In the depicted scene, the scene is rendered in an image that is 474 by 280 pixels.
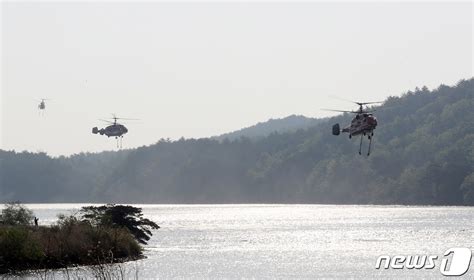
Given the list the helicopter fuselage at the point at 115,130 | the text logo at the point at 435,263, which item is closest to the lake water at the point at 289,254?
the text logo at the point at 435,263

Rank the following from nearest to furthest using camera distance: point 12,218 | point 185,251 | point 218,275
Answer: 1. point 218,275
2. point 12,218
3. point 185,251

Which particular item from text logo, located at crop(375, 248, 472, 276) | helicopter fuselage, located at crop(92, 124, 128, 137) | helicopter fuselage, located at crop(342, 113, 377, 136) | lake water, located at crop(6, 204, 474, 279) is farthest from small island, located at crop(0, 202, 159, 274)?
text logo, located at crop(375, 248, 472, 276)

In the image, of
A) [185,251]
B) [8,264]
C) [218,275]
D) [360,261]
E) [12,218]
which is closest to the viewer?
[8,264]

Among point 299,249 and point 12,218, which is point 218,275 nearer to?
point 12,218

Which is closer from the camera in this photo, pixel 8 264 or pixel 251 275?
pixel 8 264

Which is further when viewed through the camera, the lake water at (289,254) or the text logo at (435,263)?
the lake water at (289,254)

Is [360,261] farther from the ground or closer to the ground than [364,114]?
closer to the ground

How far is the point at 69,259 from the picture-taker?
319ft

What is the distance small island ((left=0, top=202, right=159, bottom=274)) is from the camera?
91938 millimetres

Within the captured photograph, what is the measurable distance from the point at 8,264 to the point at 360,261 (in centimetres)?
4896

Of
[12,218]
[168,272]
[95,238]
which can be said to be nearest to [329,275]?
[168,272]

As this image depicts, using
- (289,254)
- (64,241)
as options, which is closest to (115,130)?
(64,241)

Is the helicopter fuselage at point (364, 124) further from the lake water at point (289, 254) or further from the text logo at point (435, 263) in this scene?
the text logo at point (435, 263)

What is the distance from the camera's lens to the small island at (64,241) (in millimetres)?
91938
